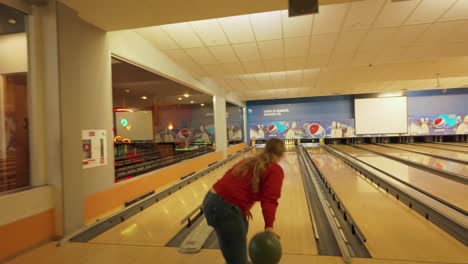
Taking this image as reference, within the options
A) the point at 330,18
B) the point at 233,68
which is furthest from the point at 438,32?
the point at 233,68

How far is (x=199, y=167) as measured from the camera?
A: 7.11m

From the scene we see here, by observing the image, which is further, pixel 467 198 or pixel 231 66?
pixel 231 66

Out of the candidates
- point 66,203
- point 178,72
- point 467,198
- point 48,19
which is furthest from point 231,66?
point 467,198

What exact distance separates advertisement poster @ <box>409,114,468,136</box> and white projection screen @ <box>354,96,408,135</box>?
1.50ft

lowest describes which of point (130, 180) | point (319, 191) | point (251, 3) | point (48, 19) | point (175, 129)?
point (319, 191)

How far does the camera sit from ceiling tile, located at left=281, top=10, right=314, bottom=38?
381 centimetres

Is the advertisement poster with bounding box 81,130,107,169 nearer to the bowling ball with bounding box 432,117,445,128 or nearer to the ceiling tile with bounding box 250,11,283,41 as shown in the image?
the ceiling tile with bounding box 250,11,283,41

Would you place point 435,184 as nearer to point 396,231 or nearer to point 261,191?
point 396,231

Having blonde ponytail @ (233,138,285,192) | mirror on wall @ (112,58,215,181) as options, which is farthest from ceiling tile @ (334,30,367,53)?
mirror on wall @ (112,58,215,181)

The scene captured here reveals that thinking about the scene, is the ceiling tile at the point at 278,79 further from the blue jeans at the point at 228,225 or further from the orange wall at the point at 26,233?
the blue jeans at the point at 228,225

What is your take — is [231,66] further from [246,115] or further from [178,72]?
[246,115]

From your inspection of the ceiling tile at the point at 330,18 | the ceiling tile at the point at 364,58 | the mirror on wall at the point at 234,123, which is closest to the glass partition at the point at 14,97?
the ceiling tile at the point at 330,18

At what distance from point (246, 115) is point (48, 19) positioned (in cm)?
1275

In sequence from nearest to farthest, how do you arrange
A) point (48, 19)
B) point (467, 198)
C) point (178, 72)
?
point (48, 19) → point (467, 198) → point (178, 72)
